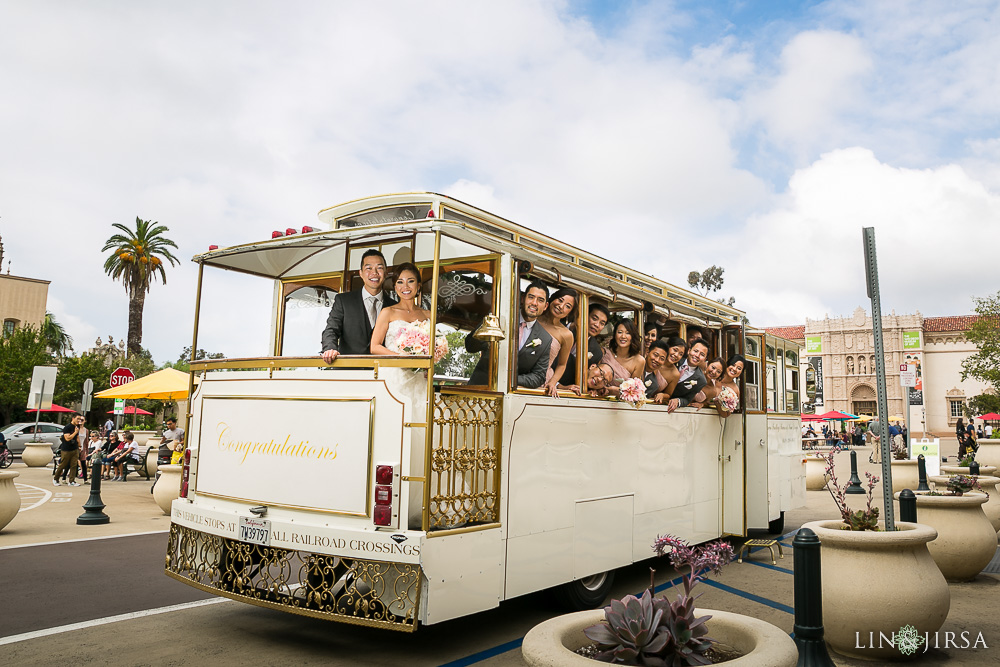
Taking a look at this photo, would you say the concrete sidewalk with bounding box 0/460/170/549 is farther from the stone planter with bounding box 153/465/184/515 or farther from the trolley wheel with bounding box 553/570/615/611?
the trolley wheel with bounding box 553/570/615/611

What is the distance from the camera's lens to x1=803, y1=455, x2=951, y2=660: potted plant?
512 centimetres

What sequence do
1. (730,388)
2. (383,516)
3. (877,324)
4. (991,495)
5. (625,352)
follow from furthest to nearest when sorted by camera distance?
(991,495), (730,388), (625,352), (877,324), (383,516)

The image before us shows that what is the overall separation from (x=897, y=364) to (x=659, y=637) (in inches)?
3543

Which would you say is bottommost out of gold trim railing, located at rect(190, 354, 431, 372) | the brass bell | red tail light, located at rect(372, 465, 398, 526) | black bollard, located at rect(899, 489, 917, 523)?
black bollard, located at rect(899, 489, 917, 523)

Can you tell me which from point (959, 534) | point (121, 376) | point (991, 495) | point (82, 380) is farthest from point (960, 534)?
point (82, 380)

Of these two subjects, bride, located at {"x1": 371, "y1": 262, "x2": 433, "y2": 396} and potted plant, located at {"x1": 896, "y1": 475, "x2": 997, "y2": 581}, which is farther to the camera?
potted plant, located at {"x1": 896, "y1": 475, "x2": 997, "y2": 581}

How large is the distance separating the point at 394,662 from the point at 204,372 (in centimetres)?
284

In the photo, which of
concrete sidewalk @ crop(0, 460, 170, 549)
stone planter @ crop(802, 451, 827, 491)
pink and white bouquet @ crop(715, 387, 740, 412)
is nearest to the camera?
pink and white bouquet @ crop(715, 387, 740, 412)

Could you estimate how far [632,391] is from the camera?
22.7 ft

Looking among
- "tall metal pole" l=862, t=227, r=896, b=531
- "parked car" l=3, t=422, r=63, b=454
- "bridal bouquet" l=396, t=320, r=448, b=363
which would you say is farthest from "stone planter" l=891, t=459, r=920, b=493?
"parked car" l=3, t=422, r=63, b=454

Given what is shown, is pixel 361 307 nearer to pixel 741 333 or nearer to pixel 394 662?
pixel 394 662

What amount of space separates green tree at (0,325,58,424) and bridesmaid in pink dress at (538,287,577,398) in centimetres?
4219

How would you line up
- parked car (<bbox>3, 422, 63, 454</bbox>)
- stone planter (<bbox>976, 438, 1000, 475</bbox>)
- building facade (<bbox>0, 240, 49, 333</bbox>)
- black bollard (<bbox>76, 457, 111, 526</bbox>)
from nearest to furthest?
black bollard (<bbox>76, 457, 111, 526</bbox>)
stone planter (<bbox>976, 438, 1000, 475</bbox>)
parked car (<bbox>3, 422, 63, 454</bbox>)
building facade (<bbox>0, 240, 49, 333</bbox>)

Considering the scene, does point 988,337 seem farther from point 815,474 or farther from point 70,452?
point 70,452
